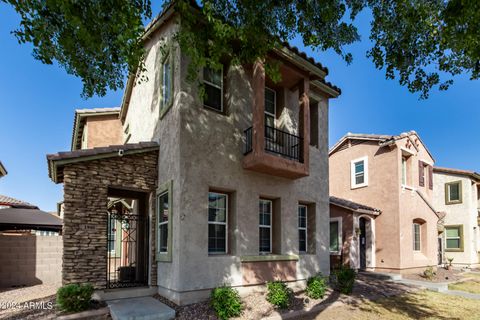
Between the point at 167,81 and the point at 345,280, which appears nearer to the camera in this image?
the point at 167,81

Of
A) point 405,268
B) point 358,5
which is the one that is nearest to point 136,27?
point 358,5

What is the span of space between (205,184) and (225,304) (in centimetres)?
327

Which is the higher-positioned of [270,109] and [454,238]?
[270,109]

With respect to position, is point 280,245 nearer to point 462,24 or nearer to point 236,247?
point 236,247

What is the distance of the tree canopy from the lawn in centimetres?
660

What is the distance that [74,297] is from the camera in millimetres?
7801

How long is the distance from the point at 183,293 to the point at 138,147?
15.4 feet

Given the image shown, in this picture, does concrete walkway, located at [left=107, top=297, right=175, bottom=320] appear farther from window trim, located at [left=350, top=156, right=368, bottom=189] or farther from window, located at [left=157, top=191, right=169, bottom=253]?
window trim, located at [left=350, top=156, right=368, bottom=189]

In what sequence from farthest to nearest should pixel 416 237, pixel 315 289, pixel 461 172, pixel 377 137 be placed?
pixel 461 172 → pixel 416 237 → pixel 377 137 → pixel 315 289

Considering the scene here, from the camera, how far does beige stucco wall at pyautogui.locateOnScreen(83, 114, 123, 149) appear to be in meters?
17.0

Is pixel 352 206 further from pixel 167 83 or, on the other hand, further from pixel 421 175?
pixel 167 83

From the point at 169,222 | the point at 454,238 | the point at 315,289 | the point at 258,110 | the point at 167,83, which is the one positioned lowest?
the point at 454,238

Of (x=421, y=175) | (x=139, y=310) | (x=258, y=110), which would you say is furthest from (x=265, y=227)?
(x=421, y=175)

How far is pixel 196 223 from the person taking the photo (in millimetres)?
8680
